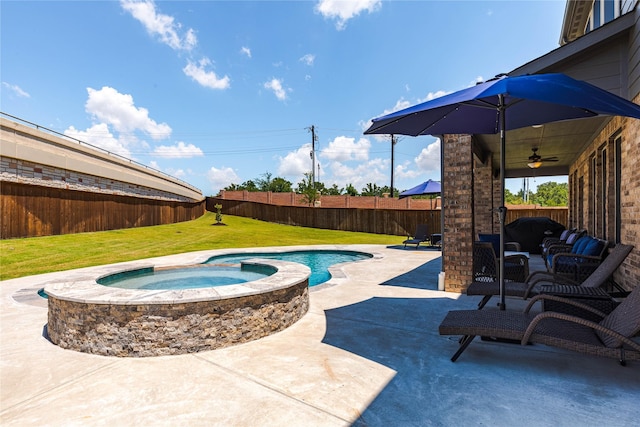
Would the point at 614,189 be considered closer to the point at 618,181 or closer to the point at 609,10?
the point at 618,181

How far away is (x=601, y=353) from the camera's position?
8.89ft

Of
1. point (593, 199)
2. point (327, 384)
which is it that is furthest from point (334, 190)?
point (327, 384)

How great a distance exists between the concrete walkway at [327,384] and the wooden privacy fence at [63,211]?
417 inches

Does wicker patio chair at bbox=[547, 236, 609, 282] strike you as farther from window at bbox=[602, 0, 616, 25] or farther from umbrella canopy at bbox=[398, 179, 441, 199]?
umbrella canopy at bbox=[398, 179, 441, 199]

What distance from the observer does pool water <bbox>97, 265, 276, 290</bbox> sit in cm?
652

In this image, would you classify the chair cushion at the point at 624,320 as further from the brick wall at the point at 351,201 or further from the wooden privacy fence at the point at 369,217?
the brick wall at the point at 351,201

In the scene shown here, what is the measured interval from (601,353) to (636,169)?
3291 millimetres

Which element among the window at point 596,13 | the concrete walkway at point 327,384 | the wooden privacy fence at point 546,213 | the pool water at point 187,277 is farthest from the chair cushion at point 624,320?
the wooden privacy fence at point 546,213

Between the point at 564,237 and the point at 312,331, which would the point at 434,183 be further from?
the point at 312,331

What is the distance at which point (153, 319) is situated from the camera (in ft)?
11.7

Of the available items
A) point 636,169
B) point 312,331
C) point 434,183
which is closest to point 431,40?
point 434,183

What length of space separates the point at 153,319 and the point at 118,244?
1238 cm

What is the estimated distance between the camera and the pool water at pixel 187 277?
6.52 metres

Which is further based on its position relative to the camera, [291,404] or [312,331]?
[312,331]
